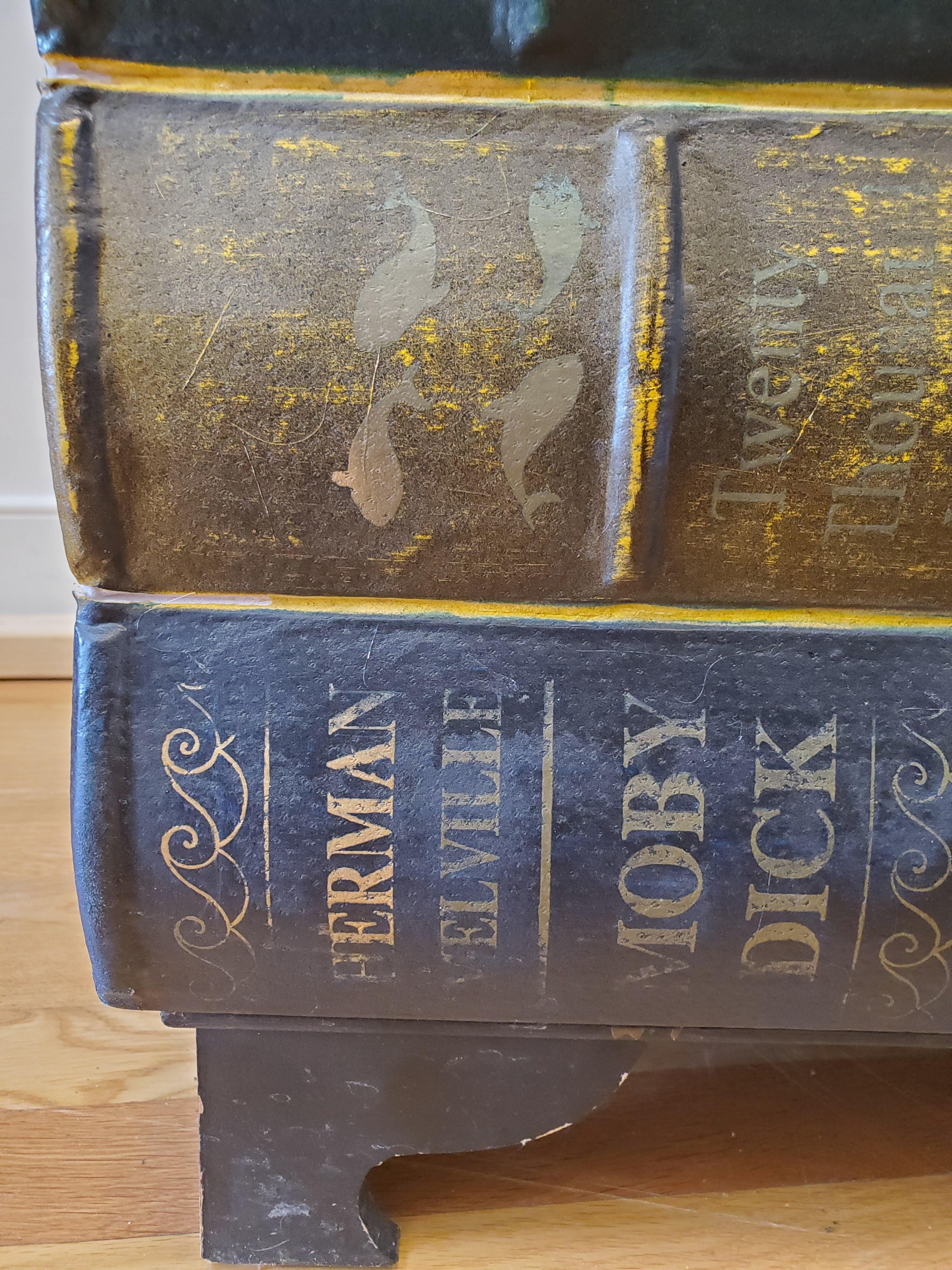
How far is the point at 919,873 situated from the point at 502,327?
0.35 metres

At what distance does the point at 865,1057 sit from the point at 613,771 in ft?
1.36

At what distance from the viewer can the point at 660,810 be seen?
557 mm

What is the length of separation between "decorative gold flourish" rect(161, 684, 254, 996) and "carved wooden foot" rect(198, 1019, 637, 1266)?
3.5 inches

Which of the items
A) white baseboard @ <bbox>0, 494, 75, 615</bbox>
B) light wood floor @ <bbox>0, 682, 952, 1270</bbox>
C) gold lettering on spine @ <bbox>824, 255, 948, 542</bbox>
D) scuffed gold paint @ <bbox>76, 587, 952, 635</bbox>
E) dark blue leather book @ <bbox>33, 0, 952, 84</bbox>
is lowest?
light wood floor @ <bbox>0, 682, 952, 1270</bbox>

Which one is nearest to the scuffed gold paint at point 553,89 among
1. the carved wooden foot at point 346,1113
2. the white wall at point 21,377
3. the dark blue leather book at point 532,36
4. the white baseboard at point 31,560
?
the dark blue leather book at point 532,36

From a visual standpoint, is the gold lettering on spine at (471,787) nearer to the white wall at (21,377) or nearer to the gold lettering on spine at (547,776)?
the gold lettering on spine at (547,776)

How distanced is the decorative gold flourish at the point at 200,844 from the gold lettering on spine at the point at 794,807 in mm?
270

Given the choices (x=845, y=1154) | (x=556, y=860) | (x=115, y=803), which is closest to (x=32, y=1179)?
(x=115, y=803)

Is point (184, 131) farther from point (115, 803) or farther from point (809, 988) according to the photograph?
point (809, 988)

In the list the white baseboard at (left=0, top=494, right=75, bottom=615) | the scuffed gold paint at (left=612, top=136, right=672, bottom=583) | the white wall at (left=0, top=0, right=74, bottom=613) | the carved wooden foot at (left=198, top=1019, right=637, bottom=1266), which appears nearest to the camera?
the scuffed gold paint at (left=612, top=136, right=672, bottom=583)

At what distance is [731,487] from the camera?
53cm

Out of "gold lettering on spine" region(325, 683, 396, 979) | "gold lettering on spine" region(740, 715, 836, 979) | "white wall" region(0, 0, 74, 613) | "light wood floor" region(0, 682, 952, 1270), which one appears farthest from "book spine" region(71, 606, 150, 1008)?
"white wall" region(0, 0, 74, 613)

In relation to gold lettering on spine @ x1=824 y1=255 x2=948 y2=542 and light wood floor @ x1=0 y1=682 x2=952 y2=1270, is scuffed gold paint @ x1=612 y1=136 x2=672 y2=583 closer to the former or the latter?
gold lettering on spine @ x1=824 y1=255 x2=948 y2=542

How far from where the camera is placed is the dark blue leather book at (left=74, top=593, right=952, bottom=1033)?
556mm
